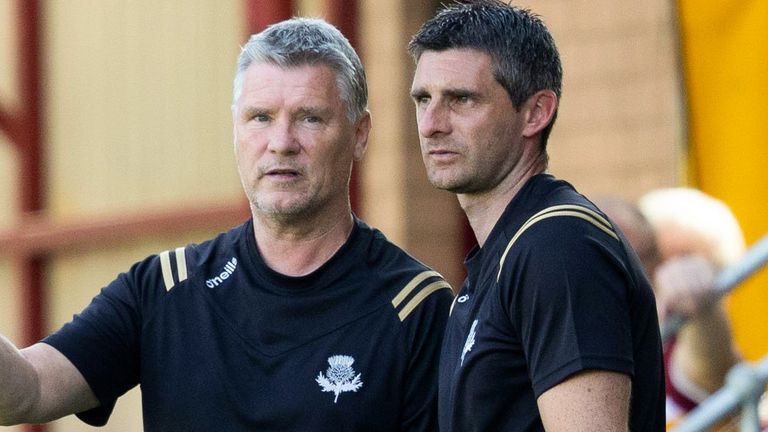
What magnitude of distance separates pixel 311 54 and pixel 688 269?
1.38 m

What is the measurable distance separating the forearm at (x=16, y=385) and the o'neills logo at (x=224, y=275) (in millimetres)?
459

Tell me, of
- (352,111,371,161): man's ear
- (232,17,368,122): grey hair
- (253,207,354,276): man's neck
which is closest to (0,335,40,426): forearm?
(253,207,354,276): man's neck

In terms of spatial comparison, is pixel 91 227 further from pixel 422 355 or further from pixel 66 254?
pixel 422 355

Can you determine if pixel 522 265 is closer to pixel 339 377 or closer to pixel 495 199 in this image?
pixel 495 199

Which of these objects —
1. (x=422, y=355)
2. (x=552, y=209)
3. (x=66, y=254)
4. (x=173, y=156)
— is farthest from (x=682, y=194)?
(x=66, y=254)

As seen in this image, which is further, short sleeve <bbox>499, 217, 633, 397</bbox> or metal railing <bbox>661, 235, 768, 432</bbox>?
metal railing <bbox>661, 235, 768, 432</bbox>

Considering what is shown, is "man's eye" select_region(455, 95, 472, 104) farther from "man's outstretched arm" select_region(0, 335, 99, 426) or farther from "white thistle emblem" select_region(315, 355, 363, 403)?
"man's outstretched arm" select_region(0, 335, 99, 426)

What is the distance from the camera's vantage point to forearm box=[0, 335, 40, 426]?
345 centimetres

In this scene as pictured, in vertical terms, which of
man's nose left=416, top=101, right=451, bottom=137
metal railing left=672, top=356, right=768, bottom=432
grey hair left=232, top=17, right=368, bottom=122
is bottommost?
metal railing left=672, top=356, right=768, bottom=432

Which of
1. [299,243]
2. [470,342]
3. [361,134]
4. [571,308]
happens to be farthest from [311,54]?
[571,308]

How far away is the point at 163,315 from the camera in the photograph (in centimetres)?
366

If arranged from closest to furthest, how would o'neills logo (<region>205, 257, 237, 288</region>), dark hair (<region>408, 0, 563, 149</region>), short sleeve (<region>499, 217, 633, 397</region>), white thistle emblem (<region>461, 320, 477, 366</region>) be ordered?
short sleeve (<region>499, 217, 633, 397</region>)
white thistle emblem (<region>461, 320, 477, 366</region>)
dark hair (<region>408, 0, 563, 149</region>)
o'neills logo (<region>205, 257, 237, 288</region>)

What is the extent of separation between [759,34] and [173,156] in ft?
10.1

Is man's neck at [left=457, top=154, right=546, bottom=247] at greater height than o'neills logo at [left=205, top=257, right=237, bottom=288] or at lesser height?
greater
